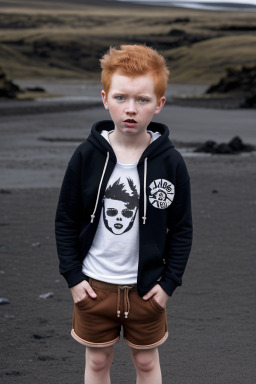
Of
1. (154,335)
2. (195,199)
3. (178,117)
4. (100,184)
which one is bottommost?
(178,117)

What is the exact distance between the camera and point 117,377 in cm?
426

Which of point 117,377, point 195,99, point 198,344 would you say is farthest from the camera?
point 195,99

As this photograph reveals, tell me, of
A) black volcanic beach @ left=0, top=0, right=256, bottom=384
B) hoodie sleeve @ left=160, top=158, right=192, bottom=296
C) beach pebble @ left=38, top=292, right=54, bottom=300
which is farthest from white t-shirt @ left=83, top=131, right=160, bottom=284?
beach pebble @ left=38, top=292, right=54, bottom=300

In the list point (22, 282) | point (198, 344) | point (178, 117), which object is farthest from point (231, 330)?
point (178, 117)

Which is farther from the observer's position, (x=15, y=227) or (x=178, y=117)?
(x=178, y=117)

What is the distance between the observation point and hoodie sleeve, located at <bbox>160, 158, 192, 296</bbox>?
318 centimetres

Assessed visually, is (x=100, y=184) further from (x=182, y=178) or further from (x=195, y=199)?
(x=195, y=199)

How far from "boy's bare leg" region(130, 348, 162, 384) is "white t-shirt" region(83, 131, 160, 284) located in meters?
0.34

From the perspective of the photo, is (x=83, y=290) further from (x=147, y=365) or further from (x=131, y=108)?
(x=131, y=108)

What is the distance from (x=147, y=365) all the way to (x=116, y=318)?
26 cm

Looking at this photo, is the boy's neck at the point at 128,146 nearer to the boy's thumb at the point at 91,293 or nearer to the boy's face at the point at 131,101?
the boy's face at the point at 131,101

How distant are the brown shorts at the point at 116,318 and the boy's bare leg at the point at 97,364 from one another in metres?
0.07

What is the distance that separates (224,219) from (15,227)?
2.14 m

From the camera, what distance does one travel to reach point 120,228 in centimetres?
315
